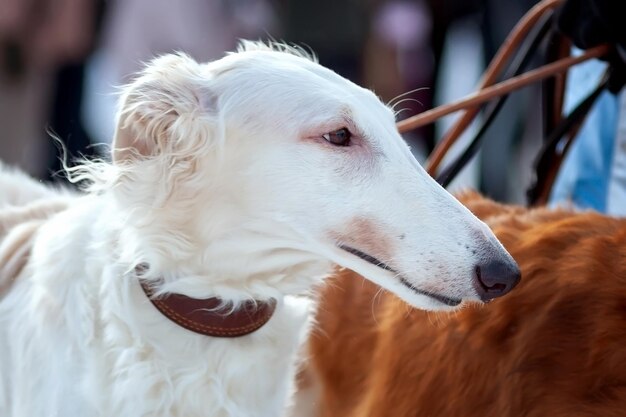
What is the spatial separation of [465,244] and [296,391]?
109 centimetres

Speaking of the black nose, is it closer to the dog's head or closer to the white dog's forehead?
the dog's head

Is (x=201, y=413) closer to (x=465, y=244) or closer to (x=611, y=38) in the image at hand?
(x=465, y=244)

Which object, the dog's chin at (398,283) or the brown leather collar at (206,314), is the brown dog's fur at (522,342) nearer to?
the dog's chin at (398,283)

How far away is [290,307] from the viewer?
2.74 m

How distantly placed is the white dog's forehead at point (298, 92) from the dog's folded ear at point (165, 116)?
0.07 metres

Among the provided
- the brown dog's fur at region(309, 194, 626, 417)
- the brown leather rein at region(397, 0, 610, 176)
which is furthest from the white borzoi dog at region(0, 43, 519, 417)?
the brown leather rein at region(397, 0, 610, 176)

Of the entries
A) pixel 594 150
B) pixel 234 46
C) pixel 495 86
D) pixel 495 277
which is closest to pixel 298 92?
pixel 495 277

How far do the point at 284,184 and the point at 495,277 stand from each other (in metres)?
0.54

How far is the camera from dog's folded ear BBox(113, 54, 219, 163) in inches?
98.1

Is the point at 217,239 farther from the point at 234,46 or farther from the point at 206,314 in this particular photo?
the point at 234,46

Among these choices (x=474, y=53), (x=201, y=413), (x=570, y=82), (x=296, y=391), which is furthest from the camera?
(x=474, y=53)

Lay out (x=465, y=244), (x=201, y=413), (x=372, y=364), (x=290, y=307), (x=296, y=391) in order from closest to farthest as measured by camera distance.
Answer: (x=465, y=244) → (x=201, y=413) → (x=290, y=307) → (x=372, y=364) → (x=296, y=391)

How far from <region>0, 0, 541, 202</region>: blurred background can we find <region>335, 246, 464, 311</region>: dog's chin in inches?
177

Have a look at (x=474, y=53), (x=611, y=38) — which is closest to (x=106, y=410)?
(x=611, y=38)
